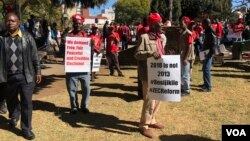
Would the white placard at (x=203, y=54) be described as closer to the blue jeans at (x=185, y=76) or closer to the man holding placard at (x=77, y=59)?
the blue jeans at (x=185, y=76)

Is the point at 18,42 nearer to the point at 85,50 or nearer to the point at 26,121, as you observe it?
the point at 26,121

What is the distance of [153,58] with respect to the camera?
24.2 ft

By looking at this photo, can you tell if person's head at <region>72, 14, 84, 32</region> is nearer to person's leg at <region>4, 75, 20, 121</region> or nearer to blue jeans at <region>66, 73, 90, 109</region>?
blue jeans at <region>66, 73, 90, 109</region>

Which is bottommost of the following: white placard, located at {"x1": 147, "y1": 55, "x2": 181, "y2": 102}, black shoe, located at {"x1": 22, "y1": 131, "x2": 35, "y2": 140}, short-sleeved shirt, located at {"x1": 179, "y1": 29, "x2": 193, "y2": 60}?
black shoe, located at {"x1": 22, "y1": 131, "x2": 35, "y2": 140}

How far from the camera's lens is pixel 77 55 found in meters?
9.11

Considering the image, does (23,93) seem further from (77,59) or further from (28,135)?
(77,59)

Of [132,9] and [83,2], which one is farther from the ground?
[132,9]

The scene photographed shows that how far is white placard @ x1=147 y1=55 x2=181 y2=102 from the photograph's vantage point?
7273mm

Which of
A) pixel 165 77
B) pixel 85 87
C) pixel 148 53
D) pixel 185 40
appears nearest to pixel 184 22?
pixel 185 40

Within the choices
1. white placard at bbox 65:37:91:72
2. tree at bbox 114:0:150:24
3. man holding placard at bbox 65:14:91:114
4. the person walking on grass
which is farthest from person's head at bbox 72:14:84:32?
tree at bbox 114:0:150:24

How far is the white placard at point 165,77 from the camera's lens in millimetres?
7273

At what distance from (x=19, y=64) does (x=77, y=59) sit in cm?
177

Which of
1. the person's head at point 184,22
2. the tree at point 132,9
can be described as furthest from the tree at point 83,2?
the tree at point 132,9

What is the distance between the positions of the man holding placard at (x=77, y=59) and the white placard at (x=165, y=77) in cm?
201
